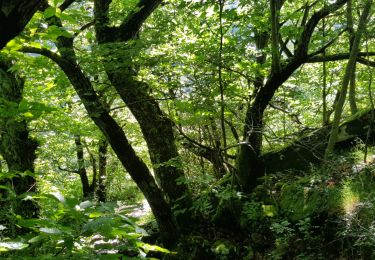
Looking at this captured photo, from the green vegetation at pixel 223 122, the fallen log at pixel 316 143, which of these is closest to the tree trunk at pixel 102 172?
the green vegetation at pixel 223 122

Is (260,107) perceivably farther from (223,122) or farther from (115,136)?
(115,136)

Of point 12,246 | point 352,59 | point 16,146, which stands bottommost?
point 12,246

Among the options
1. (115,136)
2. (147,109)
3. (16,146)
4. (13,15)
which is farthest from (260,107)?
(13,15)

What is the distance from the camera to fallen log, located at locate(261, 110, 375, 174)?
21.3 feet

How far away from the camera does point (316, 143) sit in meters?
6.37

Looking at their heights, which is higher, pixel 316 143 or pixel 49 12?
pixel 49 12

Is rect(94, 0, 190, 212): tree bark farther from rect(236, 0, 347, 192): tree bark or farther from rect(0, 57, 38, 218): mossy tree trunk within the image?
rect(0, 57, 38, 218): mossy tree trunk

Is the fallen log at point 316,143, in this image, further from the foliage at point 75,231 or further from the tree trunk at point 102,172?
the tree trunk at point 102,172

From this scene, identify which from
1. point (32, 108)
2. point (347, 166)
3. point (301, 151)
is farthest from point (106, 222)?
point (301, 151)

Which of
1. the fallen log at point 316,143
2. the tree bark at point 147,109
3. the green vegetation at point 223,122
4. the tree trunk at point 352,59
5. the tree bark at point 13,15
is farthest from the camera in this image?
the fallen log at point 316,143

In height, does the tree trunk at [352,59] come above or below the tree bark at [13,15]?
above

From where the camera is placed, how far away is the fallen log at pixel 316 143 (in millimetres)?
6500

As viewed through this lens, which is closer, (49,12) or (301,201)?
(49,12)

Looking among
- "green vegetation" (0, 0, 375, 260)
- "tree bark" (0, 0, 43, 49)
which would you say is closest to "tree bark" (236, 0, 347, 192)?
"green vegetation" (0, 0, 375, 260)
